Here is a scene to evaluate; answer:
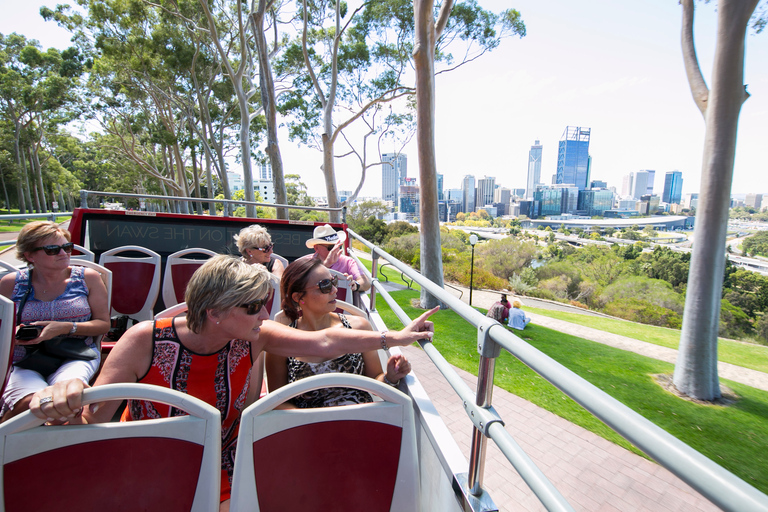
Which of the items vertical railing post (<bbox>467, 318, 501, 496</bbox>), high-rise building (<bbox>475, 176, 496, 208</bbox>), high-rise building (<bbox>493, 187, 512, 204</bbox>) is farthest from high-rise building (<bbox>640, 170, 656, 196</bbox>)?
vertical railing post (<bbox>467, 318, 501, 496</bbox>)

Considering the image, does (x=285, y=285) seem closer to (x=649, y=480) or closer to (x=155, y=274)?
(x=155, y=274)

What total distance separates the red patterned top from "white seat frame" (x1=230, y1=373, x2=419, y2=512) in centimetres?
50

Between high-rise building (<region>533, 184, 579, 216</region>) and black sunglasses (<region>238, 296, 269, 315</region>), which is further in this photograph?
high-rise building (<region>533, 184, 579, 216</region>)

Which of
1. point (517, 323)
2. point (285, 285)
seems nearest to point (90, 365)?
point (285, 285)

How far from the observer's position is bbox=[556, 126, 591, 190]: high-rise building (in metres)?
154

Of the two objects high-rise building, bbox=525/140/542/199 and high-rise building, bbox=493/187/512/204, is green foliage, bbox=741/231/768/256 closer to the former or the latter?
high-rise building, bbox=493/187/512/204

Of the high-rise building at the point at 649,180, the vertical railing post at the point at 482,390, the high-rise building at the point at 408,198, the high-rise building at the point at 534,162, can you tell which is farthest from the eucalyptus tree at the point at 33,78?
the high-rise building at the point at 649,180

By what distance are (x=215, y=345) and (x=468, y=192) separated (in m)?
155

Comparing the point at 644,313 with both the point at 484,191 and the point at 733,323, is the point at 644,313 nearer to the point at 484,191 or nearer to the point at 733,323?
the point at 733,323

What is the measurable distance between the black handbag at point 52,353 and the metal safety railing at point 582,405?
2070 mm

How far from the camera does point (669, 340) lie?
12578 mm

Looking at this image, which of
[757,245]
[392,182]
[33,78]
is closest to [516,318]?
[33,78]

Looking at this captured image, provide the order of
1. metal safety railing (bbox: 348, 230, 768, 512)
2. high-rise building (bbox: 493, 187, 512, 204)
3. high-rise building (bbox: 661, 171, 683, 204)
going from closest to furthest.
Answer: metal safety railing (bbox: 348, 230, 768, 512), high-rise building (bbox: 661, 171, 683, 204), high-rise building (bbox: 493, 187, 512, 204)

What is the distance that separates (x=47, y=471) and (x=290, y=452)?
2.12 ft
